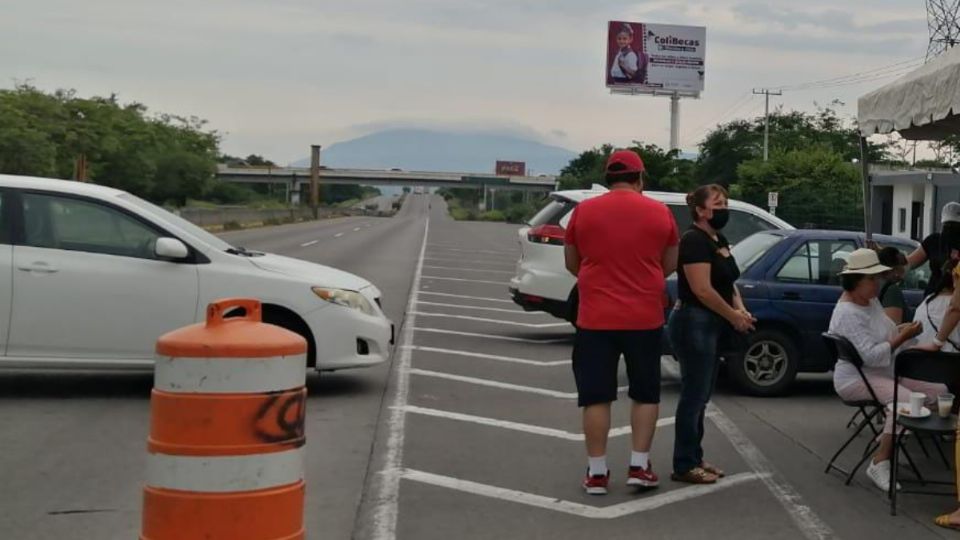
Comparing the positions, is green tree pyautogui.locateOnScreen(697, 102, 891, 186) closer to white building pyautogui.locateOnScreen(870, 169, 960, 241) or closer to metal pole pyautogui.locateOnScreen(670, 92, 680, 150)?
metal pole pyautogui.locateOnScreen(670, 92, 680, 150)

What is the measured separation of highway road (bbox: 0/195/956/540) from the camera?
5840 mm

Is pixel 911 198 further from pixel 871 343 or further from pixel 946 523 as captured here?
pixel 946 523

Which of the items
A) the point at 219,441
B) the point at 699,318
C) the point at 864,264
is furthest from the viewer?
the point at 864,264

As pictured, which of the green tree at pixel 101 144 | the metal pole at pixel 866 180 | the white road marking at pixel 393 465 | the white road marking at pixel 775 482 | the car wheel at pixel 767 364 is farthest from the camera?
the green tree at pixel 101 144

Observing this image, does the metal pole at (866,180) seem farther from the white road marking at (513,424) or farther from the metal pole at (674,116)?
the metal pole at (674,116)

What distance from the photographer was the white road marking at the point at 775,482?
19.2 feet

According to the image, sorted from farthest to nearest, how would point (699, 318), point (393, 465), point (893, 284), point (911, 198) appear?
point (911, 198)
point (893, 284)
point (393, 465)
point (699, 318)

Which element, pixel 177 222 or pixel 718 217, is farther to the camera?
pixel 177 222

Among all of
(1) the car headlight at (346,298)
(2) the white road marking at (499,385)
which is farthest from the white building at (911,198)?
(1) the car headlight at (346,298)

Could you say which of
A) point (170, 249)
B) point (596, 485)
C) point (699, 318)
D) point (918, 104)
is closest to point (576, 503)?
point (596, 485)

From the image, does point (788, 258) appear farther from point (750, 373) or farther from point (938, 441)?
point (938, 441)

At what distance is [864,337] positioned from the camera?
6.79 metres

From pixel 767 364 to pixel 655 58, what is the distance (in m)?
65.4

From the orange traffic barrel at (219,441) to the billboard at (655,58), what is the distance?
69.9 meters
